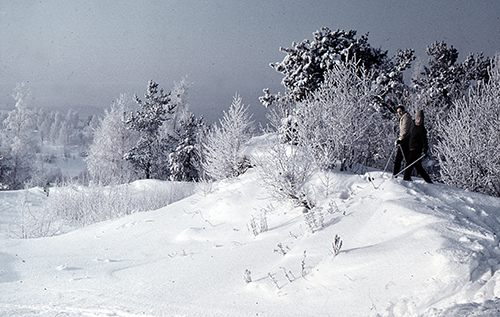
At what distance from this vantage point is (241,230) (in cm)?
696

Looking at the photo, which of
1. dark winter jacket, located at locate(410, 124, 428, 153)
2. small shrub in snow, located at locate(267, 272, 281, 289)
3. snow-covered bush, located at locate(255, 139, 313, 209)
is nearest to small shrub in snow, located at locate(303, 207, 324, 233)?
snow-covered bush, located at locate(255, 139, 313, 209)

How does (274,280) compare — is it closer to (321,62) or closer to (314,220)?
(314,220)

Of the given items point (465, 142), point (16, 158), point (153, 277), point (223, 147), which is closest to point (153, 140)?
point (16, 158)

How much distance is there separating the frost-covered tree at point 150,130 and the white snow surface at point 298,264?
2146 centimetres

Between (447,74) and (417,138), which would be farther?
(447,74)

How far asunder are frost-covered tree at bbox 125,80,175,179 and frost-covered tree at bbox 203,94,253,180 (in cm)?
1748

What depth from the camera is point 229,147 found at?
12289 millimetres

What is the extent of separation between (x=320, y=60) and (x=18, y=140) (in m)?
27.4

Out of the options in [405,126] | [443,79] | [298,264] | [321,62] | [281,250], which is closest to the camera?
[298,264]

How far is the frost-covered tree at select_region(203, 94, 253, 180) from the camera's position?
12.2 metres

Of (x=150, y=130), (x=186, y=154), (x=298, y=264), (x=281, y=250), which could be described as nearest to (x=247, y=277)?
(x=298, y=264)

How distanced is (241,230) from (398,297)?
4000 mm

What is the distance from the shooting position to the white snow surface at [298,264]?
3.45 meters

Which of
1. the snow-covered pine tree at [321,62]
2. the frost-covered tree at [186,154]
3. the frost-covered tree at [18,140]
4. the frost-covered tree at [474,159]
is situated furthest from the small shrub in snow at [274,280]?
the frost-covered tree at [18,140]
